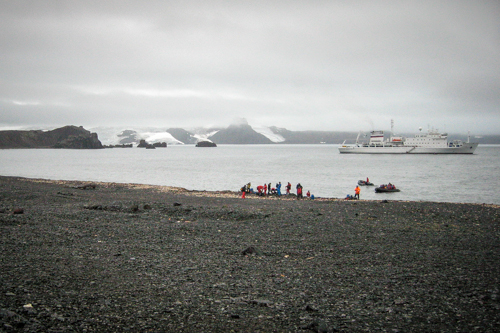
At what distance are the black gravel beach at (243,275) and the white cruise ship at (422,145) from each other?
124m

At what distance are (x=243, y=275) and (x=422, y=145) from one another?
133959 millimetres

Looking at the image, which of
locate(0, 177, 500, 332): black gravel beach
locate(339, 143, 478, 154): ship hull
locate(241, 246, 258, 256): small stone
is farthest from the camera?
locate(339, 143, 478, 154): ship hull

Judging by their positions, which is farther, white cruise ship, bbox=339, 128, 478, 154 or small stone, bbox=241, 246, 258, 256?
white cruise ship, bbox=339, 128, 478, 154

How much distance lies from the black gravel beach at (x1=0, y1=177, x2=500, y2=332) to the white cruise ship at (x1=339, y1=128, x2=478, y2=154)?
124 meters

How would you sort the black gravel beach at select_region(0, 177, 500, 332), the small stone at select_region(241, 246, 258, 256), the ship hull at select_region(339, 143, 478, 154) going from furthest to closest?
the ship hull at select_region(339, 143, 478, 154) → the small stone at select_region(241, 246, 258, 256) → the black gravel beach at select_region(0, 177, 500, 332)

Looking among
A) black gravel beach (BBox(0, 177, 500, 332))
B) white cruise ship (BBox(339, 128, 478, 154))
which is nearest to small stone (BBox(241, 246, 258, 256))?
black gravel beach (BBox(0, 177, 500, 332))

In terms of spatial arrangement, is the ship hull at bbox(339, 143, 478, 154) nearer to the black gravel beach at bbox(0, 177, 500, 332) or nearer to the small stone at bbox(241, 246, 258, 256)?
the black gravel beach at bbox(0, 177, 500, 332)

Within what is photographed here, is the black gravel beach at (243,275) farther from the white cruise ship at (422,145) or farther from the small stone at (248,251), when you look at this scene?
the white cruise ship at (422,145)

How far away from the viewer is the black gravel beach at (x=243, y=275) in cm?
502

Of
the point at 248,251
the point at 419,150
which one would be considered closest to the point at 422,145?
the point at 419,150

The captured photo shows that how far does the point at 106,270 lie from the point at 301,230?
6835mm

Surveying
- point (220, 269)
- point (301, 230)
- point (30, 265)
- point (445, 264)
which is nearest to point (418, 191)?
point (301, 230)

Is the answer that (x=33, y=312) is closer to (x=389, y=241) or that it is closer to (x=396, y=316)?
(x=396, y=316)

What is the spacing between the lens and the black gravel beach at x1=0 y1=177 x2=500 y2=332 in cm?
502
